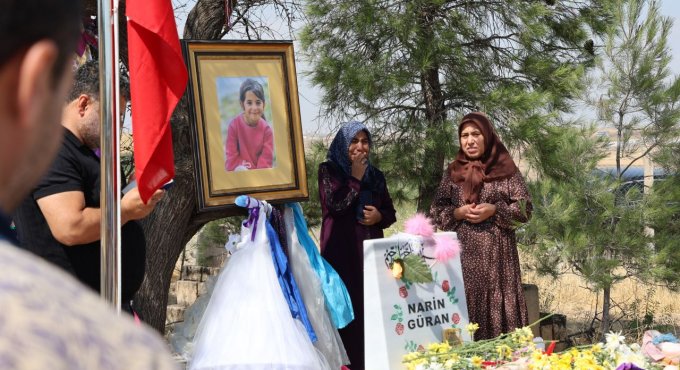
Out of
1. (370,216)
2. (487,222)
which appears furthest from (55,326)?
(370,216)

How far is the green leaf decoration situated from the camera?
402 centimetres

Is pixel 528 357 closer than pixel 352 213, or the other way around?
pixel 528 357

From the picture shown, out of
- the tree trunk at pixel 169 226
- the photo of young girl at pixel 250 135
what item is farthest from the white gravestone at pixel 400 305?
the tree trunk at pixel 169 226

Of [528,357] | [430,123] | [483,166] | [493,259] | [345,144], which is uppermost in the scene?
[430,123]

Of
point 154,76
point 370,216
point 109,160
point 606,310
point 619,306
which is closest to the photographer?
point 109,160

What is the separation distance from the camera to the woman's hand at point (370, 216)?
5348 mm

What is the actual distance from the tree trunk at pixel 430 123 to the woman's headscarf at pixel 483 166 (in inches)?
32.3

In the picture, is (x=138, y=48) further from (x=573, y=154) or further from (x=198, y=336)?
(x=573, y=154)

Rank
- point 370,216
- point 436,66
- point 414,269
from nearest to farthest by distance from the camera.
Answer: point 414,269 < point 370,216 < point 436,66

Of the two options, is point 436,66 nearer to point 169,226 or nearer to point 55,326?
point 169,226

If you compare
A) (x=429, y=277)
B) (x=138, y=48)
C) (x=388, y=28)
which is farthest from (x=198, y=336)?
(x=388, y=28)

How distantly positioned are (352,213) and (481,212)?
797 millimetres

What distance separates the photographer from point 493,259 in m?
5.09

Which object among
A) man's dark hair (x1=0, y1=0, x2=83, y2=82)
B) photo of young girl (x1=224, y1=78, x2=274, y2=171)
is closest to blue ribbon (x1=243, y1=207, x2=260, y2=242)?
photo of young girl (x1=224, y1=78, x2=274, y2=171)
